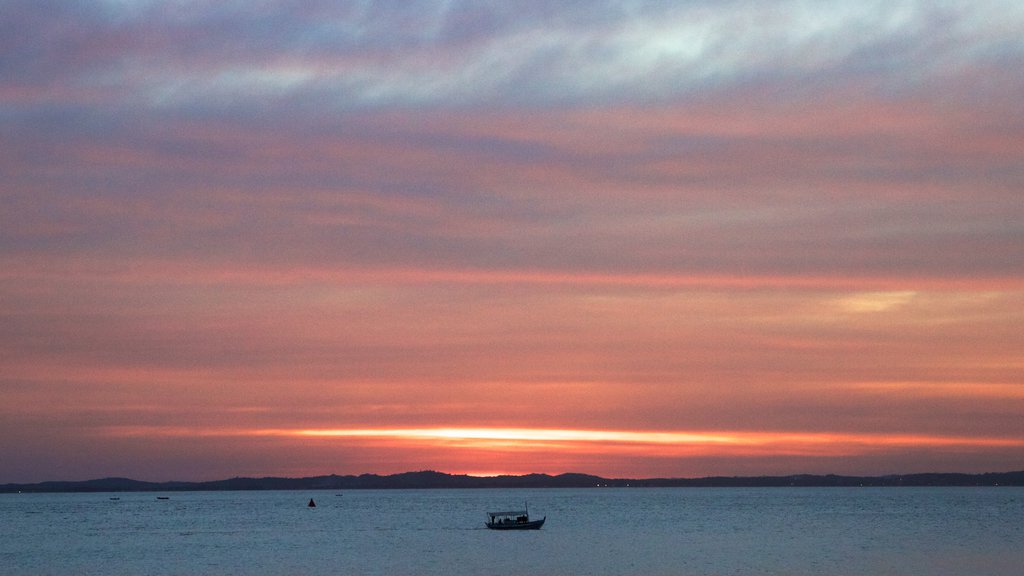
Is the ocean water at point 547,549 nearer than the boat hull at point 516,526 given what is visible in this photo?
Yes

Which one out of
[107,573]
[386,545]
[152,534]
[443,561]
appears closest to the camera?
[107,573]

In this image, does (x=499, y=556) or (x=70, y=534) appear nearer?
(x=499, y=556)

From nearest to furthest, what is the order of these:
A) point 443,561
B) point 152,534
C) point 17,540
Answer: point 443,561, point 17,540, point 152,534

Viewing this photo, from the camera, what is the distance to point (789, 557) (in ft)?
315

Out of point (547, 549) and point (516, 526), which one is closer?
point (547, 549)

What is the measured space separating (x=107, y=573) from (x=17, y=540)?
A: 58.0m

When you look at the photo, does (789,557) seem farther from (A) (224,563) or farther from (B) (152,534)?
(B) (152,534)

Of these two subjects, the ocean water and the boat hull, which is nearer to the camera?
the ocean water

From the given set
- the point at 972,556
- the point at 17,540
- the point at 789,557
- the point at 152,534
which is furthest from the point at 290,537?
the point at 972,556

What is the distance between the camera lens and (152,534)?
15250 centimetres

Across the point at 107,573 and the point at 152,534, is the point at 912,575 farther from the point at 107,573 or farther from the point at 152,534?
the point at 152,534

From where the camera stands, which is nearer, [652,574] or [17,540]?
[652,574]

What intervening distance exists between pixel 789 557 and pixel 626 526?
6627cm

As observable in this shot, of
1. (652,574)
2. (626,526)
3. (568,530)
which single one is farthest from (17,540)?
(652,574)
